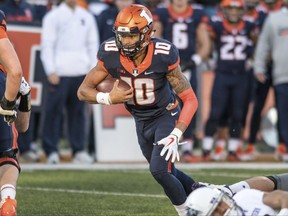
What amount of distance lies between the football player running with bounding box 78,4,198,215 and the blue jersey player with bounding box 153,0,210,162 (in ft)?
13.5

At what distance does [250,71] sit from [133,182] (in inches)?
125

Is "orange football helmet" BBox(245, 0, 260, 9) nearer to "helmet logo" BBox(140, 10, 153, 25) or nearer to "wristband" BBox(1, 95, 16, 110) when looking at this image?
"helmet logo" BBox(140, 10, 153, 25)

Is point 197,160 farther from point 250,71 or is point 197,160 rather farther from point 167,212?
point 167,212

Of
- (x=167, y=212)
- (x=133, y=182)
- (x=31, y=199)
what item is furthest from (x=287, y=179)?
(x=133, y=182)

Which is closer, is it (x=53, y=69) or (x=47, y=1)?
(x=53, y=69)

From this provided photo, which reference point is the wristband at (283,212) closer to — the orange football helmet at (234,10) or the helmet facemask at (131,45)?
the helmet facemask at (131,45)

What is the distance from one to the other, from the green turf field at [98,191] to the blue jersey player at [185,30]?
1326mm

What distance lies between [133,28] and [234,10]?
4965 millimetres

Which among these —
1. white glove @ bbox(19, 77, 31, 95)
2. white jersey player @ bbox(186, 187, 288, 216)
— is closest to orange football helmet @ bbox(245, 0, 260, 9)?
white glove @ bbox(19, 77, 31, 95)

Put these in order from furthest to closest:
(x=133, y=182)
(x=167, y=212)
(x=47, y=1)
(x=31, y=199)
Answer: (x=47, y=1), (x=133, y=182), (x=31, y=199), (x=167, y=212)

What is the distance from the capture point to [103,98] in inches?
→ 259

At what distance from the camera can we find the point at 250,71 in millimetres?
11812

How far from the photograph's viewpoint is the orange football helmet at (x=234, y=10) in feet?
37.1

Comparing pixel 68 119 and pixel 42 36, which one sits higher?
pixel 42 36
